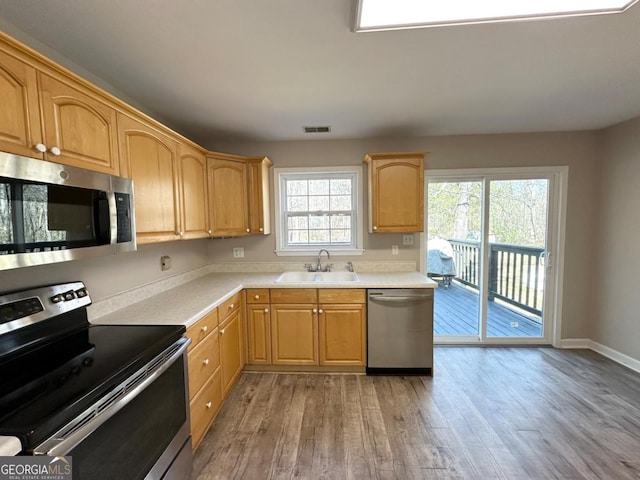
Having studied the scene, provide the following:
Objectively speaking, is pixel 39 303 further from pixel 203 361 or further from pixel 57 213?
pixel 203 361

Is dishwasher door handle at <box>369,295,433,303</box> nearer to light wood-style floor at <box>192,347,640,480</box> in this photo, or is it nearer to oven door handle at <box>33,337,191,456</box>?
light wood-style floor at <box>192,347,640,480</box>

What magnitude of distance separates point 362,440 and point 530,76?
110 inches

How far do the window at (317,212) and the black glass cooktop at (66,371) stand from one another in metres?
1.94

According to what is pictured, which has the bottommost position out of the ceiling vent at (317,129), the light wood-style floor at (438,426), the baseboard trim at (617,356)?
the light wood-style floor at (438,426)

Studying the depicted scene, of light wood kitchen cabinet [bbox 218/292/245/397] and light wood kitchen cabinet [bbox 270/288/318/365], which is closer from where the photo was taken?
light wood kitchen cabinet [bbox 218/292/245/397]

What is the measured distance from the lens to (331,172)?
3.20 metres

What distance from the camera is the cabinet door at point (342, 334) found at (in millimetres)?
2588

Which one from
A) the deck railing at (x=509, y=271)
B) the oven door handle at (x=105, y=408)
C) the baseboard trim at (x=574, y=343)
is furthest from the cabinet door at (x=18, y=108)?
the baseboard trim at (x=574, y=343)

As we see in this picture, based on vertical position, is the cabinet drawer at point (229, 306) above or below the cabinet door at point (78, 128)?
below

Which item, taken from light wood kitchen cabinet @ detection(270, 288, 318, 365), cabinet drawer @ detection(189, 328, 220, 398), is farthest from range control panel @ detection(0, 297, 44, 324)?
light wood kitchen cabinet @ detection(270, 288, 318, 365)

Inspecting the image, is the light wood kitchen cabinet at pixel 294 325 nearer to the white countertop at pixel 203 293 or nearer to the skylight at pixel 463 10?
the white countertop at pixel 203 293

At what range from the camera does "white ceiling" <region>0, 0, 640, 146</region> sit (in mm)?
1307

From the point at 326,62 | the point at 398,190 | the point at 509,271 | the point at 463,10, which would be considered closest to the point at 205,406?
the point at 326,62

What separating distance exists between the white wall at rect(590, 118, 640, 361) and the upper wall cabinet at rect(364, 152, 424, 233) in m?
2.05
